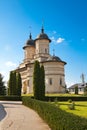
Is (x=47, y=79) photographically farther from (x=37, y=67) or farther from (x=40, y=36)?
(x=37, y=67)

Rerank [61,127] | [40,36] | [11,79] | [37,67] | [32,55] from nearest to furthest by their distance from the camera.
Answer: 1. [61,127]
2. [37,67]
3. [11,79]
4. [40,36]
5. [32,55]

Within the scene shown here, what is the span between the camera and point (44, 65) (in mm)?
64438

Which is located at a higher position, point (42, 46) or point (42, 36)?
point (42, 36)

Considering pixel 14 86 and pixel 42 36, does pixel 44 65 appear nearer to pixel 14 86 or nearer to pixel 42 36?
pixel 42 36

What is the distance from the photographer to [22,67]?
74750 millimetres

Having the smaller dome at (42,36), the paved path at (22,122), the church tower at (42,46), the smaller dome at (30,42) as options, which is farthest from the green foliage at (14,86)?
the paved path at (22,122)

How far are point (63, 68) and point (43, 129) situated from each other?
53.1 m

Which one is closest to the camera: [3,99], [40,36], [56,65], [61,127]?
[61,127]

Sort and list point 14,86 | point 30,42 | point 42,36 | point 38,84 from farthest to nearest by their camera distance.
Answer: point 30,42, point 42,36, point 14,86, point 38,84

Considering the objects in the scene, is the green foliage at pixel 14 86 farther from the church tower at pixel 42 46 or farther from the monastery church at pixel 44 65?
the church tower at pixel 42 46

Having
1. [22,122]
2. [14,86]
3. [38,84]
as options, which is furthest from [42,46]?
[22,122]

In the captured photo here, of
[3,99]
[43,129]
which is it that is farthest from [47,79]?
[43,129]

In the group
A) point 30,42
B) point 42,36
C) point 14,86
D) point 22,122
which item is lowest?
point 22,122

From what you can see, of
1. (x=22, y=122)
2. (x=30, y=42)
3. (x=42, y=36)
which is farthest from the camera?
(x=30, y=42)
